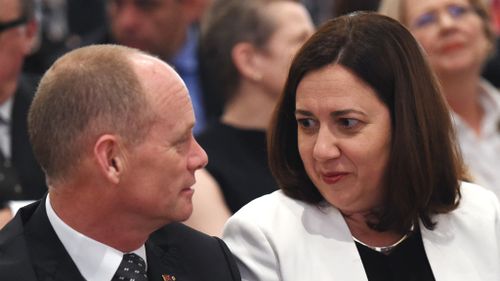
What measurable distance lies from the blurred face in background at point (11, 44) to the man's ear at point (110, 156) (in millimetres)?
2027

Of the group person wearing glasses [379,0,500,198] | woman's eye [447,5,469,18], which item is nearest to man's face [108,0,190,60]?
person wearing glasses [379,0,500,198]

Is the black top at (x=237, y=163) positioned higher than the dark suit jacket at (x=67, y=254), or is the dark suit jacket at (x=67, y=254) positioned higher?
the dark suit jacket at (x=67, y=254)

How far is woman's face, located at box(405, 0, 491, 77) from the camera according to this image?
200 inches

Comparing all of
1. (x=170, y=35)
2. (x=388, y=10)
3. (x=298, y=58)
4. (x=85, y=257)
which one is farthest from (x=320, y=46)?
(x=170, y=35)

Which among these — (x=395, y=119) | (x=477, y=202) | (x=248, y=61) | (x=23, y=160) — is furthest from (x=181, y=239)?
(x=248, y=61)

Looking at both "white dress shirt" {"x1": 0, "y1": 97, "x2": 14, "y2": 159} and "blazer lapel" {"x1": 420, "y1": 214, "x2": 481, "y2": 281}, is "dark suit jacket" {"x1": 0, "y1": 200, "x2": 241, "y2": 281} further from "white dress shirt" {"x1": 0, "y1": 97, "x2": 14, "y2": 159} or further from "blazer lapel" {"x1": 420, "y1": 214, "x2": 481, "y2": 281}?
"white dress shirt" {"x1": 0, "y1": 97, "x2": 14, "y2": 159}

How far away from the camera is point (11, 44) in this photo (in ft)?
15.8

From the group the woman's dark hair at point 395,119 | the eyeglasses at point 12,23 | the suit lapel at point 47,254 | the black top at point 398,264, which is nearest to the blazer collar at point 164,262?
the suit lapel at point 47,254

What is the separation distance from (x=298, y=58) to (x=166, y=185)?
0.60m

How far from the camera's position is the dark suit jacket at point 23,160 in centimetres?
436

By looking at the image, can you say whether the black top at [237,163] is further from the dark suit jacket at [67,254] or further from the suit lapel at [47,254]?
the suit lapel at [47,254]

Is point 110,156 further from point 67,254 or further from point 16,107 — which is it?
point 16,107

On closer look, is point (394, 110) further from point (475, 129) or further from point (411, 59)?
point (475, 129)

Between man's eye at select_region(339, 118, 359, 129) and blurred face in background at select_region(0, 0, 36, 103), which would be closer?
man's eye at select_region(339, 118, 359, 129)
